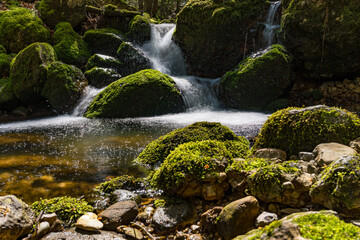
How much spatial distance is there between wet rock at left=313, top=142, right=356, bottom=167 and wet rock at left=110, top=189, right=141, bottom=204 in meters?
2.65

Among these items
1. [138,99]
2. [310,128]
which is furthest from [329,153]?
[138,99]

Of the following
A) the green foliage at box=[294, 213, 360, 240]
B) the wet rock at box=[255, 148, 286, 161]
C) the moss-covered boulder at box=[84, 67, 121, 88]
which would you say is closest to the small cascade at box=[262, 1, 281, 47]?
the moss-covered boulder at box=[84, 67, 121, 88]

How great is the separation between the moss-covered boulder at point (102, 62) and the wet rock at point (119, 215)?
12183 mm

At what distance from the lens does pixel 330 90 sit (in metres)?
11.6

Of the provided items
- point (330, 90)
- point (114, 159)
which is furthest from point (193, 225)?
point (330, 90)

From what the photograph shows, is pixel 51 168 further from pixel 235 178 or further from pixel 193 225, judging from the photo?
pixel 235 178

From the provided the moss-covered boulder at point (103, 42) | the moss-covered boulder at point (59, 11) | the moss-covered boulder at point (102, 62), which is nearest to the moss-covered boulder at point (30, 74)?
the moss-covered boulder at point (102, 62)

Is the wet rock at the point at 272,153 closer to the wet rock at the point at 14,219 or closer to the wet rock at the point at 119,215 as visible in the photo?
the wet rock at the point at 119,215

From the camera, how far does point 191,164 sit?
366cm

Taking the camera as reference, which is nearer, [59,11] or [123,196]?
[123,196]

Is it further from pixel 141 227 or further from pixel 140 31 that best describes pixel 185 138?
pixel 140 31

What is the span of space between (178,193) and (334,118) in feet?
8.64

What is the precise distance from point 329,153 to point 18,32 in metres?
18.2

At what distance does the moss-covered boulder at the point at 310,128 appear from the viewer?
371 centimetres
